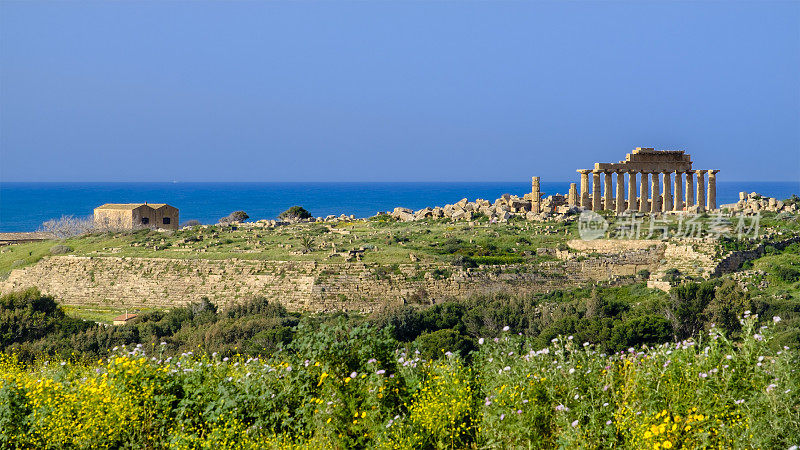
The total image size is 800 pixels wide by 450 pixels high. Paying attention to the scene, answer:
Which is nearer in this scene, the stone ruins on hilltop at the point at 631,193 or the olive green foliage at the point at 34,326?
the olive green foliage at the point at 34,326

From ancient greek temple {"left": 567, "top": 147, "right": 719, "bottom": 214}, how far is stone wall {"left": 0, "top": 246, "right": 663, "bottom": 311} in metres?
10.8

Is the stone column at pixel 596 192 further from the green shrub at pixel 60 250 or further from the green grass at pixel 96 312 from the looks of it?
the green shrub at pixel 60 250

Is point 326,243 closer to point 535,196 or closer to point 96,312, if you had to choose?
point 96,312

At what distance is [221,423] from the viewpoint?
11.5 metres

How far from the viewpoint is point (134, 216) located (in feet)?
216

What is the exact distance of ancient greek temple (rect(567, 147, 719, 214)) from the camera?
175ft

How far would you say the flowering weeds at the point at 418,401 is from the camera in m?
9.84

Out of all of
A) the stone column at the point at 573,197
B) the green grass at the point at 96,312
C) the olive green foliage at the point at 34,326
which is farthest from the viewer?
the stone column at the point at 573,197

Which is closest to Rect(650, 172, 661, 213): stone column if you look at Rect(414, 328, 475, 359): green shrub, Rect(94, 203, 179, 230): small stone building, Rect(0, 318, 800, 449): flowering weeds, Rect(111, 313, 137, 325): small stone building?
Rect(414, 328, 475, 359): green shrub

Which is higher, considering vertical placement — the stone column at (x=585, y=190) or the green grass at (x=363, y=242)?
the stone column at (x=585, y=190)

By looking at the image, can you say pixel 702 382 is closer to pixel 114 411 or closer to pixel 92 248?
pixel 114 411

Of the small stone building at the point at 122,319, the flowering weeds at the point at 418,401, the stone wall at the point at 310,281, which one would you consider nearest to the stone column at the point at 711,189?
the stone wall at the point at 310,281

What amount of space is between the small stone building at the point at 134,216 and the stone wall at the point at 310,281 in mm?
20039

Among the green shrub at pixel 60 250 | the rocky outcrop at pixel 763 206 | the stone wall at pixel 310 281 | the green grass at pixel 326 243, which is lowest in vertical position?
the stone wall at pixel 310 281
